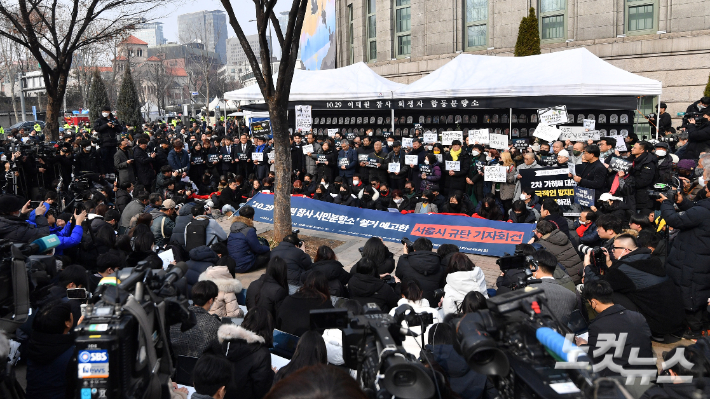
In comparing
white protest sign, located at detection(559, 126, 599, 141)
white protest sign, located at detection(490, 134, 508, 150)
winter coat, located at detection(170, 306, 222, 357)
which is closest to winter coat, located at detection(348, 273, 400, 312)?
winter coat, located at detection(170, 306, 222, 357)

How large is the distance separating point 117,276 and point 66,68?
16.7 m

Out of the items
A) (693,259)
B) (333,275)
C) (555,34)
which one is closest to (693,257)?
(693,259)

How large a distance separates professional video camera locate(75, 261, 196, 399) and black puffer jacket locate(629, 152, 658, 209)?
29.8 feet

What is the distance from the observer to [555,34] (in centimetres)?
2166

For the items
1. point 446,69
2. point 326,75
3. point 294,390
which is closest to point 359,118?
point 326,75

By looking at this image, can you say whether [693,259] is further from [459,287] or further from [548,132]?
[548,132]

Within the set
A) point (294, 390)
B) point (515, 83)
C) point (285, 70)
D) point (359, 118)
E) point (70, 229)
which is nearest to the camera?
point (294, 390)

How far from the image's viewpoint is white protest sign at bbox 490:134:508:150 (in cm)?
1329

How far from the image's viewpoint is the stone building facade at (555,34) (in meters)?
18.7

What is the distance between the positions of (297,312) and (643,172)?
7.21m

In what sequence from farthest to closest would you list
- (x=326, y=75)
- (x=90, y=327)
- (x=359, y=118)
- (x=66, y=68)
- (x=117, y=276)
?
1. (x=359, y=118)
2. (x=326, y=75)
3. (x=66, y=68)
4. (x=117, y=276)
5. (x=90, y=327)

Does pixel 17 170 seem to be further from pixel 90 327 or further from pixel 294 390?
pixel 294 390

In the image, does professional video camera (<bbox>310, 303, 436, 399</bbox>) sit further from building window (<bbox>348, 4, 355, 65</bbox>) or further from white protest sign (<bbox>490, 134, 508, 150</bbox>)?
building window (<bbox>348, 4, 355, 65</bbox>)

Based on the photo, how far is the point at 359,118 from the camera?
2270 cm
